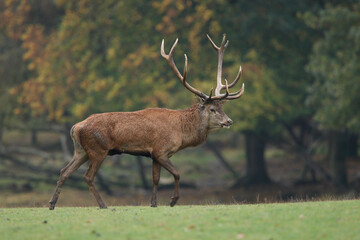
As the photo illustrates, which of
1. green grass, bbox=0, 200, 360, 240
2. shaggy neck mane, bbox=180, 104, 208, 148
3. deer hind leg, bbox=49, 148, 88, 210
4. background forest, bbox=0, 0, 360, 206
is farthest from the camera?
background forest, bbox=0, 0, 360, 206

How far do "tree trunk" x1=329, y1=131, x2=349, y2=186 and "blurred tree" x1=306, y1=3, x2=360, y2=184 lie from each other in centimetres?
275

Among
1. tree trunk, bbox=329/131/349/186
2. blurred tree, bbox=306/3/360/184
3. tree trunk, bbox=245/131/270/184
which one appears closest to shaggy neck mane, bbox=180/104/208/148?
blurred tree, bbox=306/3/360/184

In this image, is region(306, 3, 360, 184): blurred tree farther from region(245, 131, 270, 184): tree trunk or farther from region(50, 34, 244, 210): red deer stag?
region(50, 34, 244, 210): red deer stag

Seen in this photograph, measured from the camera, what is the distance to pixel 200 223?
33.8 ft

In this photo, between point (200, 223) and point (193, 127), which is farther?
point (193, 127)

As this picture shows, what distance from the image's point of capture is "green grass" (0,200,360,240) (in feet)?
31.6

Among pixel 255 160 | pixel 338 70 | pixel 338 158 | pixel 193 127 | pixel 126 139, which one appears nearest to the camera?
pixel 126 139

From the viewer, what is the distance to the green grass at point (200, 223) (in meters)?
9.62

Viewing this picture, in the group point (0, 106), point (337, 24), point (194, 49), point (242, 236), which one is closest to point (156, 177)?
point (242, 236)

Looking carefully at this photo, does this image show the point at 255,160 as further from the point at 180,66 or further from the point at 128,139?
the point at 128,139

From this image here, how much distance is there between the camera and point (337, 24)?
24219mm

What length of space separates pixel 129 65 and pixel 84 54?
226cm

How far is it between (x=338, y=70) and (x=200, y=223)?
14776 mm

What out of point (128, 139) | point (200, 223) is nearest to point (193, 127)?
point (128, 139)
